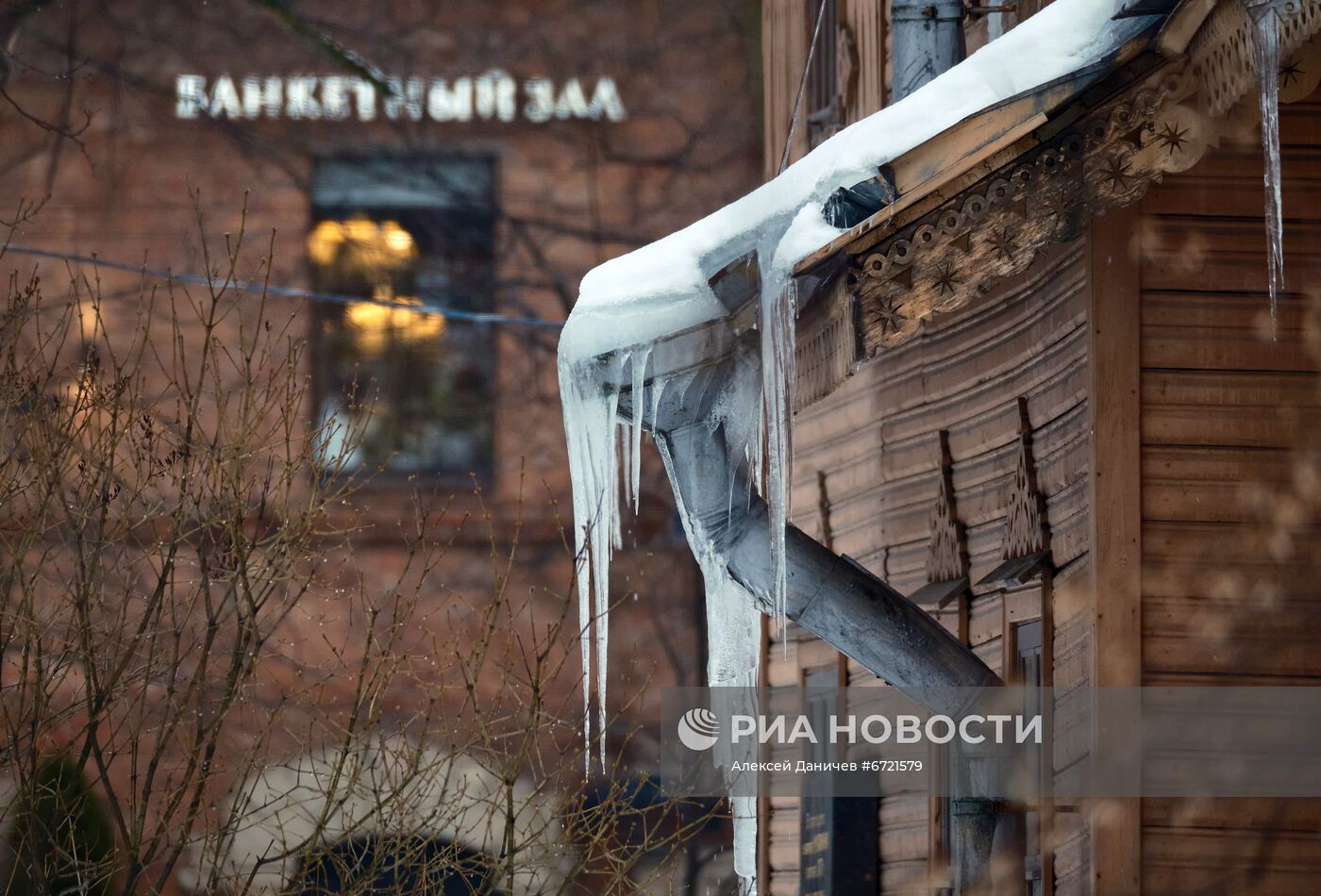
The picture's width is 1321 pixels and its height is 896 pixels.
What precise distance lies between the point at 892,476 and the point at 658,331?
2778 mm

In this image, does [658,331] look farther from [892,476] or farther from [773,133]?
[773,133]

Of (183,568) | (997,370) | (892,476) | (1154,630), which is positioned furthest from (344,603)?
(1154,630)

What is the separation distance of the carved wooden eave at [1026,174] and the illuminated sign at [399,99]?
13328 millimetres

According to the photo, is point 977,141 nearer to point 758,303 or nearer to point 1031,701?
point 758,303

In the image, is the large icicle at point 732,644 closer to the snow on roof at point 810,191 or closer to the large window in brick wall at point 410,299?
the snow on roof at point 810,191

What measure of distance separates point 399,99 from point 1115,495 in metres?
14.0

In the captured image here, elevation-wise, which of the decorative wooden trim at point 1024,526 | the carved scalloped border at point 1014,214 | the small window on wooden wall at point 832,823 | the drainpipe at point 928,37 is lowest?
the small window on wooden wall at point 832,823

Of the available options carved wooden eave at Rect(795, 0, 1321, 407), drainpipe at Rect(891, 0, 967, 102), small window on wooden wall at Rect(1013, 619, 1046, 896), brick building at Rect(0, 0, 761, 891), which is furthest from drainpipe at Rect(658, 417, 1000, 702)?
brick building at Rect(0, 0, 761, 891)

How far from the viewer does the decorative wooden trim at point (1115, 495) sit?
18.1ft

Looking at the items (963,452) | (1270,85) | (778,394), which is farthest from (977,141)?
(963,452)

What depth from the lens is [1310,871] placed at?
546 cm

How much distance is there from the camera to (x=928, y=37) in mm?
7090

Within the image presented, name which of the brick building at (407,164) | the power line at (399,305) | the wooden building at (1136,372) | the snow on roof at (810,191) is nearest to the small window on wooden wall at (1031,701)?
the wooden building at (1136,372)

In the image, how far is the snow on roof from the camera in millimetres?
4965
